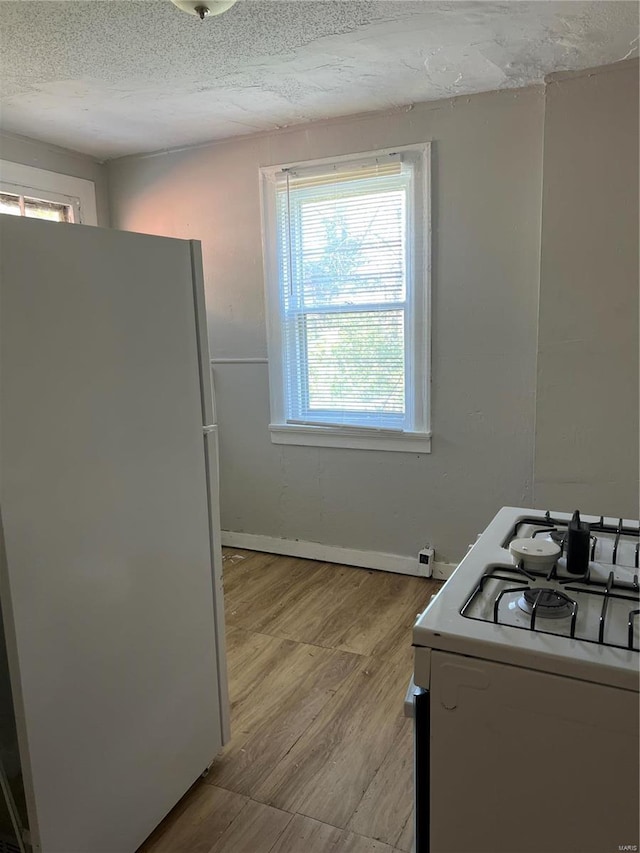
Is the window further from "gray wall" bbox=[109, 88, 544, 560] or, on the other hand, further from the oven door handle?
the oven door handle

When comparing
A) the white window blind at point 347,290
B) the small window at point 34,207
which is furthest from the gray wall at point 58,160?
the white window blind at point 347,290

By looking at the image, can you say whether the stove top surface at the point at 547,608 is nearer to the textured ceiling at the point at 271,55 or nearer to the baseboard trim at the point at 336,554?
the textured ceiling at the point at 271,55

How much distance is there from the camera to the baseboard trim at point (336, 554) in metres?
3.36

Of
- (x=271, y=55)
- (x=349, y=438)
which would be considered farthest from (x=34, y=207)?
(x=349, y=438)

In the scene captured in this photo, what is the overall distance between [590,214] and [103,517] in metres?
2.31

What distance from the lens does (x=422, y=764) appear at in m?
1.07

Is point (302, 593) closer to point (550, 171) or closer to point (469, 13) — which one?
point (550, 171)

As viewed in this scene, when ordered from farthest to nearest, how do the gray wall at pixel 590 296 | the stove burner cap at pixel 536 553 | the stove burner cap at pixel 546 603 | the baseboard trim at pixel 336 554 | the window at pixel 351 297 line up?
the baseboard trim at pixel 336 554, the window at pixel 351 297, the gray wall at pixel 590 296, the stove burner cap at pixel 536 553, the stove burner cap at pixel 546 603

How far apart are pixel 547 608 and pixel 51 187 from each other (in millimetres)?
3557

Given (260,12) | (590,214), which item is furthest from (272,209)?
(590,214)

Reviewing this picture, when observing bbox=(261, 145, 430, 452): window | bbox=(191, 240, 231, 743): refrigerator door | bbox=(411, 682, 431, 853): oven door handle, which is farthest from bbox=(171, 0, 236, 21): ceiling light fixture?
bbox=(411, 682, 431, 853): oven door handle

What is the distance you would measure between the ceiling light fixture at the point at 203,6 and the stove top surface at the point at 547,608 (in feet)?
5.76

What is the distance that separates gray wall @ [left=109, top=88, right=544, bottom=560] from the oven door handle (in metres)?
2.15

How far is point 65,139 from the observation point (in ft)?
11.1
